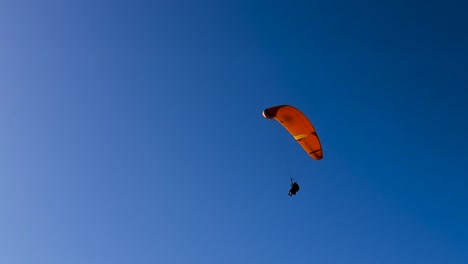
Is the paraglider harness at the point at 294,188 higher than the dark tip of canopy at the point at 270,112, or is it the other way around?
the dark tip of canopy at the point at 270,112

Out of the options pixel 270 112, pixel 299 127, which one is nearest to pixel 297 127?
pixel 299 127

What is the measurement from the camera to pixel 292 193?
2723 cm

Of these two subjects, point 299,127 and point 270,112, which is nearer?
point 270,112

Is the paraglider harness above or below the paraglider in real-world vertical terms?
below

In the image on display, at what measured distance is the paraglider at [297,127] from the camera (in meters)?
26.6

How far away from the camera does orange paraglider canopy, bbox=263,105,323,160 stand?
26672mm

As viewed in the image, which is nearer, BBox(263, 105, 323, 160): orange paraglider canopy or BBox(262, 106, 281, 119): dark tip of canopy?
BBox(262, 106, 281, 119): dark tip of canopy

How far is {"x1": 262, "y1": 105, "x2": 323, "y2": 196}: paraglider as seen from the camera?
2656 cm

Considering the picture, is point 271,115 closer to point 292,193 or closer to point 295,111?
point 295,111

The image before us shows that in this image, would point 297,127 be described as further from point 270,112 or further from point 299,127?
point 270,112

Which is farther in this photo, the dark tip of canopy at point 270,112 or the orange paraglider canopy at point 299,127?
the orange paraglider canopy at point 299,127

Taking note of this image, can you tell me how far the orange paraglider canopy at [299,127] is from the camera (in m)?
26.7

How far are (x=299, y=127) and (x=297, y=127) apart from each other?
0.35 feet

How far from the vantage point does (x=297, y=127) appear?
28062mm
